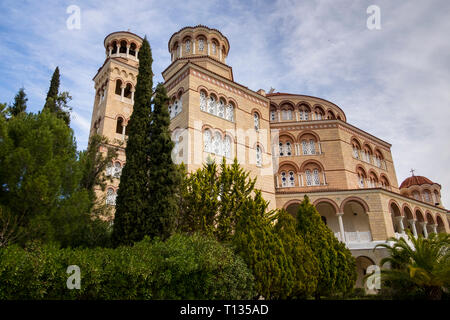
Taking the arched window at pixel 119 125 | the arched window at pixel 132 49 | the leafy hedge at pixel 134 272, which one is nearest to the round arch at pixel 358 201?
the leafy hedge at pixel 134 272

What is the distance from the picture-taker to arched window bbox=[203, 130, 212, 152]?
1680 centimetres

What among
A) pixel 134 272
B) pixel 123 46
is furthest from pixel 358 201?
pixel 123 46

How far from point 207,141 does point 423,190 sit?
30.1 metres

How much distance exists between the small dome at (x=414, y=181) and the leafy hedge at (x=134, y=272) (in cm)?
3385

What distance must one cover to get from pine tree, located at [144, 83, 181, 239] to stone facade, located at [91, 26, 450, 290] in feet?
13.1

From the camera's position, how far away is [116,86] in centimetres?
2853

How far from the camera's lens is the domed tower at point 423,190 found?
34578mm

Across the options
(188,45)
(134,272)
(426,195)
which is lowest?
(134,272)

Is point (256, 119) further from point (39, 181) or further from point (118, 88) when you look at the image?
point (118, 88)

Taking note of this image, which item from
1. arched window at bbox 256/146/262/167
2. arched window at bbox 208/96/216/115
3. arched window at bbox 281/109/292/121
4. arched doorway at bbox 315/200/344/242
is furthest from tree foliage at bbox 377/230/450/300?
arched window at bbox 281/109/292/121

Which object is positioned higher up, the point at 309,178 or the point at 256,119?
the point at 256,119

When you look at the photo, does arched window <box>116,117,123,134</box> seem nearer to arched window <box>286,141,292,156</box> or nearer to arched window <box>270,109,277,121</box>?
arched window <box>270,109,277,121</box>
